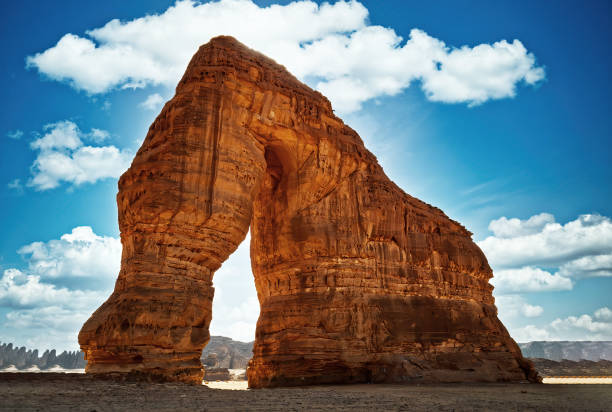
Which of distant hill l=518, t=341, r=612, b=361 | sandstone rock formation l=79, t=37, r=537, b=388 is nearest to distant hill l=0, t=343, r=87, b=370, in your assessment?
sandstone rock formation l=79, t=37, r=537, b=388

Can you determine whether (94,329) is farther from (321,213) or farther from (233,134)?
(321,213)

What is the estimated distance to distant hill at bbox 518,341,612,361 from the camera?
147125mm

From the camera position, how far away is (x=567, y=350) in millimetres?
153250

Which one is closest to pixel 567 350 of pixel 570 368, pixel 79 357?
pixel 570 368

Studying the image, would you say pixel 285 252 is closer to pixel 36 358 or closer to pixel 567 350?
pixel 36 358

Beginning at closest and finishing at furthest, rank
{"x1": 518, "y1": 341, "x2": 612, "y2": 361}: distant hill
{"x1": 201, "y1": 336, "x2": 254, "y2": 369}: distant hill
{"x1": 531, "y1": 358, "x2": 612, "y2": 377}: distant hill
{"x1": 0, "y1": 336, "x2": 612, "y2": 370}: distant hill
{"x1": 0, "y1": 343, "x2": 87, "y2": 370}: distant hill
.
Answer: {"x1": 531, "y1": 358, "x2": 612, "y2": 377}: distant hill → {"x1": 201, "y1": 336, "x2": 254, "y2": 369}: distant hill → {"x1": 0, "y1": 336, "x2": 612, "y2": 370}: distant hill → {"x1": 0, "y1": 343, "x2": 87, "y2": 370}: distant hill → {"x1": 518, "y1": 341, "x2": 612, "y2": 361}: distant hill

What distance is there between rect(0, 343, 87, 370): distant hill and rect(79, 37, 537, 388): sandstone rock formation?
83.2m

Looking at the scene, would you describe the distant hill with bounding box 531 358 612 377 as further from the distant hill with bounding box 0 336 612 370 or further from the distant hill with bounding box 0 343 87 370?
the distant hill with bounding box 0 343 87 370

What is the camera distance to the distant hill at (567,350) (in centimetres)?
14712

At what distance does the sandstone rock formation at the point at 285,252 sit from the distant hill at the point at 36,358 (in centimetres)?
8318

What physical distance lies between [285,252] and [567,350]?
169 meters

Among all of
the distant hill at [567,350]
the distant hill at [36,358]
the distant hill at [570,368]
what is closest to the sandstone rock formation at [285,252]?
the distant hill at [570,368]

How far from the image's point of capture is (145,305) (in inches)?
566

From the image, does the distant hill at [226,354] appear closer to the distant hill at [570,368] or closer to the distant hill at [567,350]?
the distant hill at [570,368]
